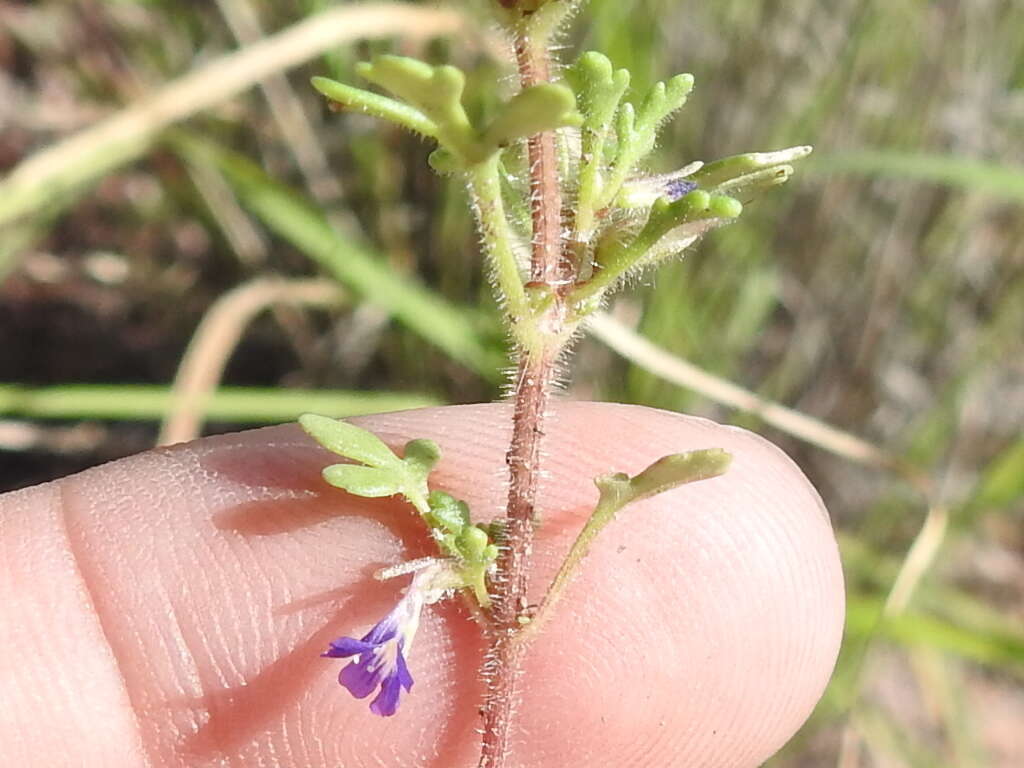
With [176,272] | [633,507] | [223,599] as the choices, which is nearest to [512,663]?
[633,507]

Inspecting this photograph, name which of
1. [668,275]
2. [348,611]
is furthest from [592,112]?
[668,275]

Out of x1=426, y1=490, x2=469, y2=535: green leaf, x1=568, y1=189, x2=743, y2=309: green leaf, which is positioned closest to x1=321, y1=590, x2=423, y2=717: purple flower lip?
x1=426, y1=490, x2=469, y2=535: green leaf

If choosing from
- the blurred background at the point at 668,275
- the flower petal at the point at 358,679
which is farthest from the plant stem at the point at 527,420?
the blurred background at the point at 668,275

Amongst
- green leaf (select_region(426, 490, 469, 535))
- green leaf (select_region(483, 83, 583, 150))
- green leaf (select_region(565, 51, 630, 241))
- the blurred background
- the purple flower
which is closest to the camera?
green leaf (select_region(483, 83, 583, 150))

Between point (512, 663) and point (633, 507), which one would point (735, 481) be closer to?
point (633, 507)

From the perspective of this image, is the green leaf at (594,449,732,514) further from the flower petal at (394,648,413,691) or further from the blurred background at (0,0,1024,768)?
the blurred background at (0,0,1024,768)

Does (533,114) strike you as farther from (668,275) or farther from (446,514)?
(668,275)
